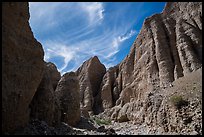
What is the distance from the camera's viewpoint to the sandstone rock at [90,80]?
42.5 meters

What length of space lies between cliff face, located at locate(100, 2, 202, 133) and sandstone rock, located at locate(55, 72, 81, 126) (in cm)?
714

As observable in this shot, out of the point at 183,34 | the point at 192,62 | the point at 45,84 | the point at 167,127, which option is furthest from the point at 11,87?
the point at 183,34

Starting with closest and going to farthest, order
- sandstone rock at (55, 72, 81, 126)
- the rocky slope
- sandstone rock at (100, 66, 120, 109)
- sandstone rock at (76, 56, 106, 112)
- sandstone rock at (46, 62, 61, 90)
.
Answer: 1. the rocky slope
2. sandstone rock at (55, 72, 81, 126)
3. sandstone rock at (46, 62, 61, 90)
4. sandstone rock at (100, 66, 120, 109)
5. sandstone rock at (76, 56, 106, 112)

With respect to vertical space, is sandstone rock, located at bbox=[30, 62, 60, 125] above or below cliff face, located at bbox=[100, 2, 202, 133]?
below

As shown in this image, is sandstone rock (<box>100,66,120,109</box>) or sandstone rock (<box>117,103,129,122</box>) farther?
sandstone rock (<box>100,66,120,109</box>)

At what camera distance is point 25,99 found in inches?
500

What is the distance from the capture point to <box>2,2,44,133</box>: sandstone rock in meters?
11.3

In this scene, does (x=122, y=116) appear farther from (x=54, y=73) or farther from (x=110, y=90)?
(x=54, y=73)

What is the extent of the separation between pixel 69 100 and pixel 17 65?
391 inches

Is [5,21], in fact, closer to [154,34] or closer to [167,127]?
[167,127]

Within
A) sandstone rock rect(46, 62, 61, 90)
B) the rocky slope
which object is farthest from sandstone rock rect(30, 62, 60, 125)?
sandstone rock rect(46, 62, 61, 90)

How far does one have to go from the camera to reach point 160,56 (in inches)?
1168

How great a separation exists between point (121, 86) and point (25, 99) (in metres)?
29.2

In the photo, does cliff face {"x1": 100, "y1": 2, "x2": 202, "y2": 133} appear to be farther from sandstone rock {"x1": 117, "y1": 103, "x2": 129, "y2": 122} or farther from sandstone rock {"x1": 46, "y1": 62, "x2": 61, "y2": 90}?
sandstone rock {"x1": 46, "y1": 62, "x2": 61, "y2": 90}
